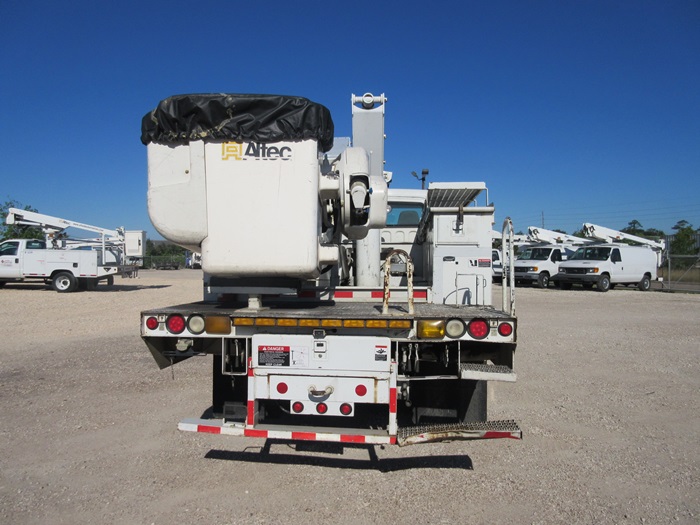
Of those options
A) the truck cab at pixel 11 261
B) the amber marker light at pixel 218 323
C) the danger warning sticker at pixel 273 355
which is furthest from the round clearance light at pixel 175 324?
the truck cab at pixel 11 261

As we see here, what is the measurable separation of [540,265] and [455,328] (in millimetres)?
22266

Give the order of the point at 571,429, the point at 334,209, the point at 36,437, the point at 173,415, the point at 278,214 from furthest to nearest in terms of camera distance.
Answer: the point at 173,415
the point at 571,429
the point at 36,437
the point at 334,209
the point at 278,214

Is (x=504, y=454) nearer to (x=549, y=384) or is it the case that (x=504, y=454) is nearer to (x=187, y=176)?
(x=549, y=384)

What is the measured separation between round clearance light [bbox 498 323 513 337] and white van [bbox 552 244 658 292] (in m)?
20.2

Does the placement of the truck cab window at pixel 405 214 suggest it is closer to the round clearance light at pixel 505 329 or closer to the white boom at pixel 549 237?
the round clearance light at pixel 505 329

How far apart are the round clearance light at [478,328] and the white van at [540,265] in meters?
22.1

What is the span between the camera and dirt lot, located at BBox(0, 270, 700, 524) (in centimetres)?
322

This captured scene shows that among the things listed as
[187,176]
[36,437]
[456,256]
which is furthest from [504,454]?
[36,437]

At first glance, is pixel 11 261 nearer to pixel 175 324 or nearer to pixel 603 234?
pixel 175 324

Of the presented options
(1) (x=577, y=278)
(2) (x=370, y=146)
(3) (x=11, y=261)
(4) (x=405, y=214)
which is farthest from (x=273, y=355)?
(1) (x=577, y=278)

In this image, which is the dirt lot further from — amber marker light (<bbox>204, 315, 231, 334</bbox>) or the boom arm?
the boom arm

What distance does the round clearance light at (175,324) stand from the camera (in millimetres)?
3666

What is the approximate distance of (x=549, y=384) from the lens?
623 cm

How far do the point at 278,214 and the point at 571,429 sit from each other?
348 centimetres
